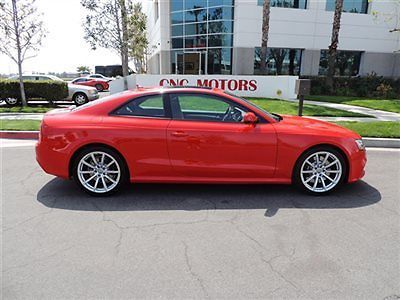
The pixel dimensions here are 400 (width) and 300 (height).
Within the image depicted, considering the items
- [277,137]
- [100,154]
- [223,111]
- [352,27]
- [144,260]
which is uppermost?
[352,27]

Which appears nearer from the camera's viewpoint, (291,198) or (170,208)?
(170,208)

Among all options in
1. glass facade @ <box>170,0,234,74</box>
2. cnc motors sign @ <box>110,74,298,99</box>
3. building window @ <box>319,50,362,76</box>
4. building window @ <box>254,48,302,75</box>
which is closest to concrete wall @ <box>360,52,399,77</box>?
building window @ <box>319,50,362,76</box>

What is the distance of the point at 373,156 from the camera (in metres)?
6.03

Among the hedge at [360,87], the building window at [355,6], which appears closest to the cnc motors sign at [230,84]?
the hedge at [360,87]

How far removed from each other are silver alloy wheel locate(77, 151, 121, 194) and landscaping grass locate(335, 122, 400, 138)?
20.1ft

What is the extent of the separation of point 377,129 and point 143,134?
6.56 m

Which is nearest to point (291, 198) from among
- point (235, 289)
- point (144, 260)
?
point (235, 289)

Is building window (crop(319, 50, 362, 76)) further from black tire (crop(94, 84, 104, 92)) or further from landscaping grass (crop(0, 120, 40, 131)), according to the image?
landscaping grass (crop(0, 120, 40, 131))

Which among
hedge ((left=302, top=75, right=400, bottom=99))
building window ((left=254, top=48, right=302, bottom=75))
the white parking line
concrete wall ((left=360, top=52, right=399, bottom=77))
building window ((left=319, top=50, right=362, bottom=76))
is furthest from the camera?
concrete wall ((left=360, top=52, right=399, bottom=77))

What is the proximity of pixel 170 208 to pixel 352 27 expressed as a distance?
23375mm

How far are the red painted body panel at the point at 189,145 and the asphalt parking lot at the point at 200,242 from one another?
0.36m

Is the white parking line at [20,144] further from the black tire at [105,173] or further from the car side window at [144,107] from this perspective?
the car side window at [144,107]

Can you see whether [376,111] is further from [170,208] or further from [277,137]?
[170,208]

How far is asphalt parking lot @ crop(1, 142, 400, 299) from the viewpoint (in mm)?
2344
